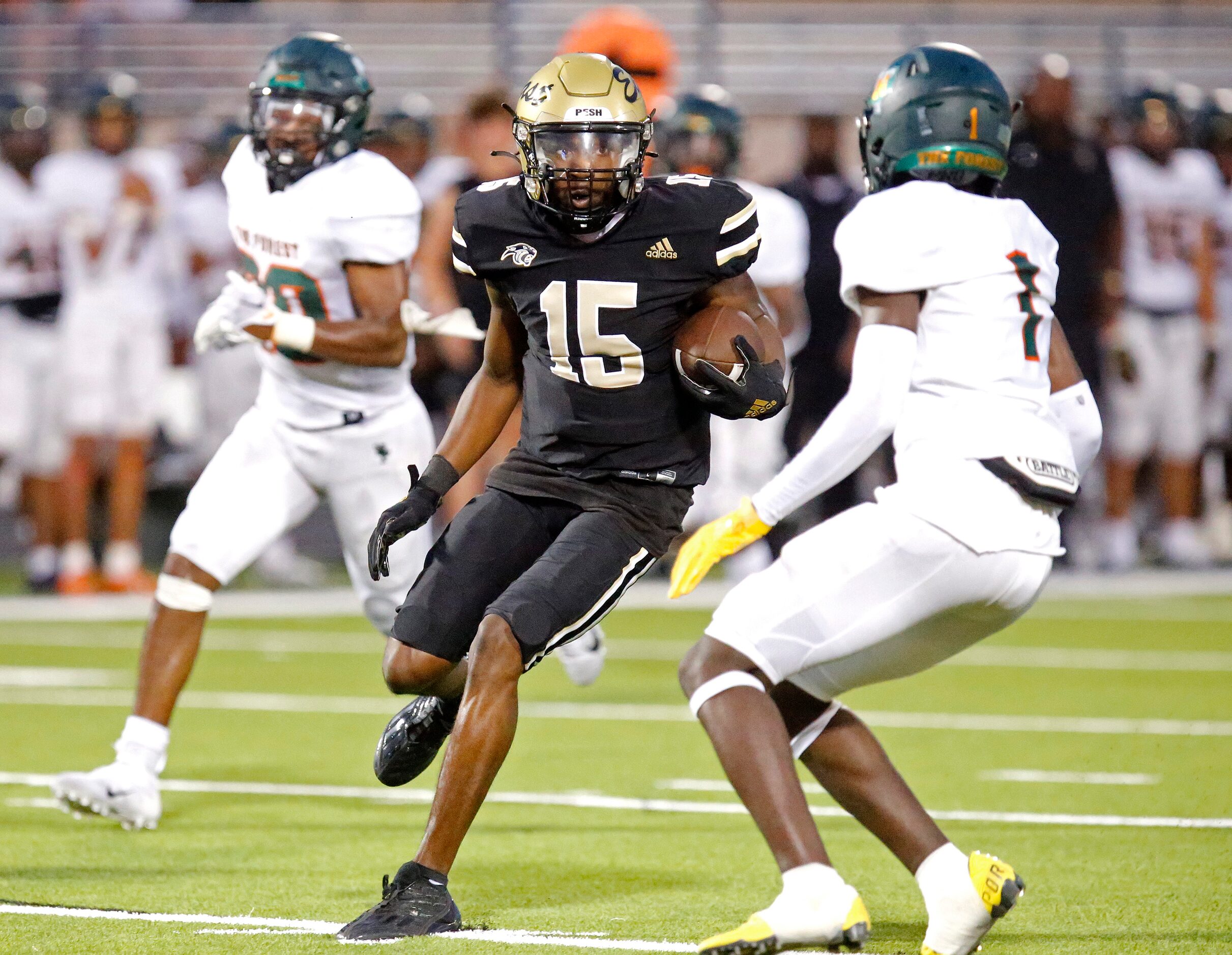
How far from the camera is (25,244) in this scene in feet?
32.4

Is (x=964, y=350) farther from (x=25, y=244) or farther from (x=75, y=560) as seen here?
(x=25, y=244)

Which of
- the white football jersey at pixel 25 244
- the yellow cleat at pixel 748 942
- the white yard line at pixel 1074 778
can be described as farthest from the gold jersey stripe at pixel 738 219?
the white football jersey at pixel 25 244

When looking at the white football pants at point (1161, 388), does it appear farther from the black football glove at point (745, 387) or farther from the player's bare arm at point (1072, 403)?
the black football glove at point (745, 387)

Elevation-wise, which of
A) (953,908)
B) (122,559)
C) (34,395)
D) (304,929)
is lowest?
(122,559)

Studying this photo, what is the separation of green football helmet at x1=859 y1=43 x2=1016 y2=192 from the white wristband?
1.75 meters

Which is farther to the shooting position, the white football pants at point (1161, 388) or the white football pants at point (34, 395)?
the white football pants at point (1161, 388)

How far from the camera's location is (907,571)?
3588mm

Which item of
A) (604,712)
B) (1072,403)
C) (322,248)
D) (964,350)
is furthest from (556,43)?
(964,350)

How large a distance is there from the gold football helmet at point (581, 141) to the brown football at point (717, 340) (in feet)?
0.92

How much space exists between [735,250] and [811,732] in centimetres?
100

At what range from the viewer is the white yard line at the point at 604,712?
21.4ft

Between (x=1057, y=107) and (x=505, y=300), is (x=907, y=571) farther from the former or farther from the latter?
(x=1057, y=107)

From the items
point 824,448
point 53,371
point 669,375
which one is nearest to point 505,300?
point 669,375

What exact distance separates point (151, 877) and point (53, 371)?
20.3 feet
